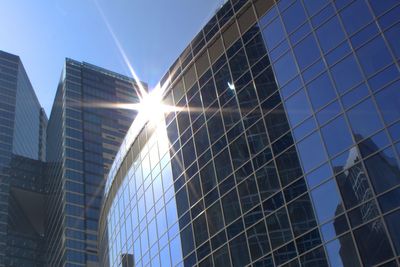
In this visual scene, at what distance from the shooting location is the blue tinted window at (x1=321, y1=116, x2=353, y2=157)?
32.6 meters

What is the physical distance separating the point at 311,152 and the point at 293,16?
9.64 metres

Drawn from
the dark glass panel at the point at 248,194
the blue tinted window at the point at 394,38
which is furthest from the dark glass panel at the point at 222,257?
the blue tinted window at the point at 394,38

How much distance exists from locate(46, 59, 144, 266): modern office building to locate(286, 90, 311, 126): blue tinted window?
112 metres

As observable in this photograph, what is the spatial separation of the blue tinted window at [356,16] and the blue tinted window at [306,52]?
7.96ft

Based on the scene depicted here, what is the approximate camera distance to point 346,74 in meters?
34.0

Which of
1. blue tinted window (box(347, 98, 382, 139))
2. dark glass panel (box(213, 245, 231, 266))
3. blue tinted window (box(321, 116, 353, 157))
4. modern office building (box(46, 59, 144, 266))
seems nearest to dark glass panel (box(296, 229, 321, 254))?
blue tinted window (box(321, 116, 353, 157))

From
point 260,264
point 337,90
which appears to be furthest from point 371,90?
point 260,264

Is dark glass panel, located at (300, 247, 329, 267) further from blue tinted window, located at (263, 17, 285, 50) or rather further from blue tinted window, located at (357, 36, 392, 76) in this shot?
blue tinted window, located at (263, 17, 285, 50)

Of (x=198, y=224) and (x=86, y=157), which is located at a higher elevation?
(x=86, y=157)

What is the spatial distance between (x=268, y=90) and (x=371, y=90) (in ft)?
27.2

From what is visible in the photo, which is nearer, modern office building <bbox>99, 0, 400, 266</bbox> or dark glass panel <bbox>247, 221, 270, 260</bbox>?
modern office building <bbox>99, 0, 400, 266</bbox>

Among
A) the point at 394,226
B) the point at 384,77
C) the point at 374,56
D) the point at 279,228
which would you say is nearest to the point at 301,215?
the point at 279,228

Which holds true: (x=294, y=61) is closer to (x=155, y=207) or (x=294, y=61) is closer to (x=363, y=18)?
(x=363, y=18)

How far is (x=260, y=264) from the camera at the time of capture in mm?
35656
